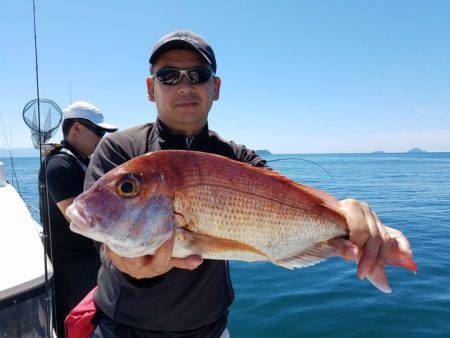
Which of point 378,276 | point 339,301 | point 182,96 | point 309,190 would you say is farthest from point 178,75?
point 339,301

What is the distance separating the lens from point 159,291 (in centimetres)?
221

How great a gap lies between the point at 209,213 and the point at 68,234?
2.81m

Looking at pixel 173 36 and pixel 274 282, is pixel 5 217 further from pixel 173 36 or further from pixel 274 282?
pixel 274 282

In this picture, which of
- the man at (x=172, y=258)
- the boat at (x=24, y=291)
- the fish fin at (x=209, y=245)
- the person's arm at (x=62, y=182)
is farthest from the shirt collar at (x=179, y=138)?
the person's arm at (x=62, y=182)

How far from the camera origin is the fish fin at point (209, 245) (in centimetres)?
181

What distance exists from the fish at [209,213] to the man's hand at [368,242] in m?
0.04

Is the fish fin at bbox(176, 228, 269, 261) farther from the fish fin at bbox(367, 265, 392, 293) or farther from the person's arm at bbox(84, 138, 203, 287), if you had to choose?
the fish fin at bbox(367, 265, 392, 293)

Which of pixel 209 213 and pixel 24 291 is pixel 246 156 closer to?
pixel 209 213

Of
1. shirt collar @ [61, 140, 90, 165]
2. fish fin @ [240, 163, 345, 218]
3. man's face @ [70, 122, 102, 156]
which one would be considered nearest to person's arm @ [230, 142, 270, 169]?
fish fin @ [240, 163, 345, 218]

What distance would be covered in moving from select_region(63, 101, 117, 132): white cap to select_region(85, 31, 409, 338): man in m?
1.97

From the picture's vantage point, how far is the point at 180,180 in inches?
73.0

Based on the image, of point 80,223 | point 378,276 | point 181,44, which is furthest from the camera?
point 181,44

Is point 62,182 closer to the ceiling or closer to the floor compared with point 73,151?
closer to the floor

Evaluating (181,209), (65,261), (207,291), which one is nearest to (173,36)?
(181,209)
